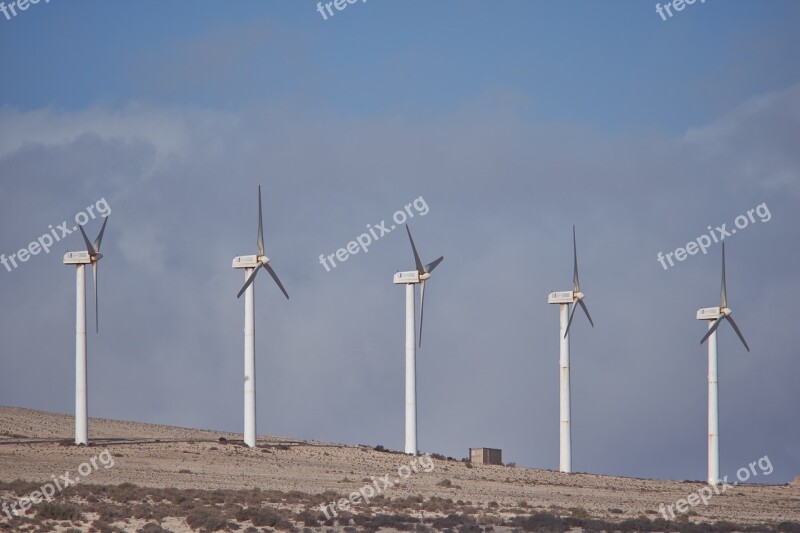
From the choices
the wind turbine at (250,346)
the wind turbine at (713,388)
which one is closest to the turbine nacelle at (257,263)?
the wind turbine at (250,346)

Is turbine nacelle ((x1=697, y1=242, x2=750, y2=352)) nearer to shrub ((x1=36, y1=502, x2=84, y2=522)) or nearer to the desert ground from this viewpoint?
the desert ground

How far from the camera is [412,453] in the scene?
117 metres

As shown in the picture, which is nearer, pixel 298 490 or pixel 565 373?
pixel 298 490

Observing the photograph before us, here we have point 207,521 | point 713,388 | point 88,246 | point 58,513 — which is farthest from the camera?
point 713,388

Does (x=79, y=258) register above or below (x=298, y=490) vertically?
above

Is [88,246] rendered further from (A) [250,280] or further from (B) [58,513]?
(B) [58,513]

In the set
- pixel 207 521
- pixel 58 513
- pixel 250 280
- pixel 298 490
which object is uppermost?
pixel 250 280

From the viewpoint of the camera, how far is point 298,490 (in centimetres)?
8825

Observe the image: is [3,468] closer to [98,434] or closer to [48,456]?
[48,456]

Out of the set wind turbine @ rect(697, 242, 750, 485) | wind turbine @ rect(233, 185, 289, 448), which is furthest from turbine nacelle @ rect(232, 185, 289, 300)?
wind turbine @ rect(697, 242, 750, 485)

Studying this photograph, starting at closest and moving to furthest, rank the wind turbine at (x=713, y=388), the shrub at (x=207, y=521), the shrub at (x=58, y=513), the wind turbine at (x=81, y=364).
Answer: the shrub at (x=58, y=513)
the shrub at (x=207, y=521)
the wind turbine at (x=81, y=364)
the wind turbine at (x=713, y=388)

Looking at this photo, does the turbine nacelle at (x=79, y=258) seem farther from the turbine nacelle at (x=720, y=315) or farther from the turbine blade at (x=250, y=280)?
the turbine nacelle at (x=720, y=315)

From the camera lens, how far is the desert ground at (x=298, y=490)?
70750 mm

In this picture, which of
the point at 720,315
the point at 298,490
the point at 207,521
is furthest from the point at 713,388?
the point at 207,521
